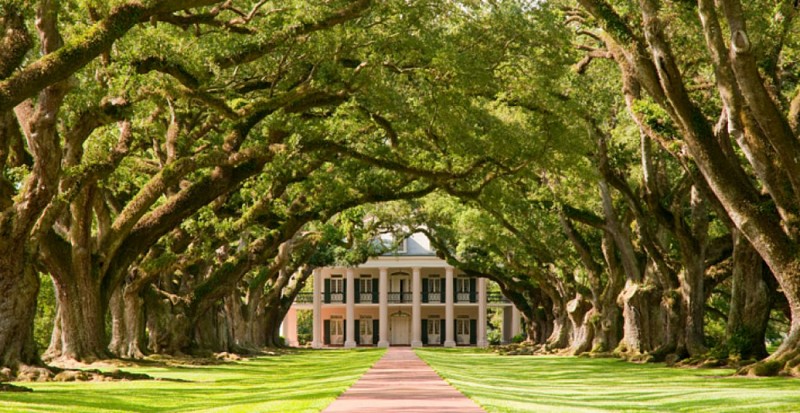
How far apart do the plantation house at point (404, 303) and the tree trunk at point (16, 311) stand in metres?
65.6

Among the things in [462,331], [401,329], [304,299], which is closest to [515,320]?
[462,331]

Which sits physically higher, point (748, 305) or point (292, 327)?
point (748, 305)

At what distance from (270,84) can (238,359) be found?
20.0 metres

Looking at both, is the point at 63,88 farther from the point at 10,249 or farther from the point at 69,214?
the point at 69,214

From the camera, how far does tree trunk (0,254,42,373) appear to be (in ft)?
61.7

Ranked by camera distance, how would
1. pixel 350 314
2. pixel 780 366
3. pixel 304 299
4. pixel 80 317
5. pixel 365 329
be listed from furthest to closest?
1. pixel 304 299
2. pixel 365 329
3. pixel 350 314
4. pixel 80 317
5. pixel 780 366

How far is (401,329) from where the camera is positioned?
89562 mm

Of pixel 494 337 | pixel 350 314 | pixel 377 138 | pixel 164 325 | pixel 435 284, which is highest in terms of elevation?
pixel 377 138

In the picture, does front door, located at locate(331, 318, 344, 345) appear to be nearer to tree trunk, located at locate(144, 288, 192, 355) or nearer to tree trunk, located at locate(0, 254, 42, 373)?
tree trunk, located at locate(144, 288, 192, 355)

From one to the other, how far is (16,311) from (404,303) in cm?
6923

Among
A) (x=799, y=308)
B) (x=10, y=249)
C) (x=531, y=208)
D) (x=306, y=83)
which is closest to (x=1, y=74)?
(x=10, y=249)

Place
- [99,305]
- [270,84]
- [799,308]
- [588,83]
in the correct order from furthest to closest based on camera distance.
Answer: [588,83], [99,305], [270,84], [799,308]

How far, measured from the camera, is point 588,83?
27672 millimetres

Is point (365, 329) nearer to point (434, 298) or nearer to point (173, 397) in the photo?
point (434, 298)
